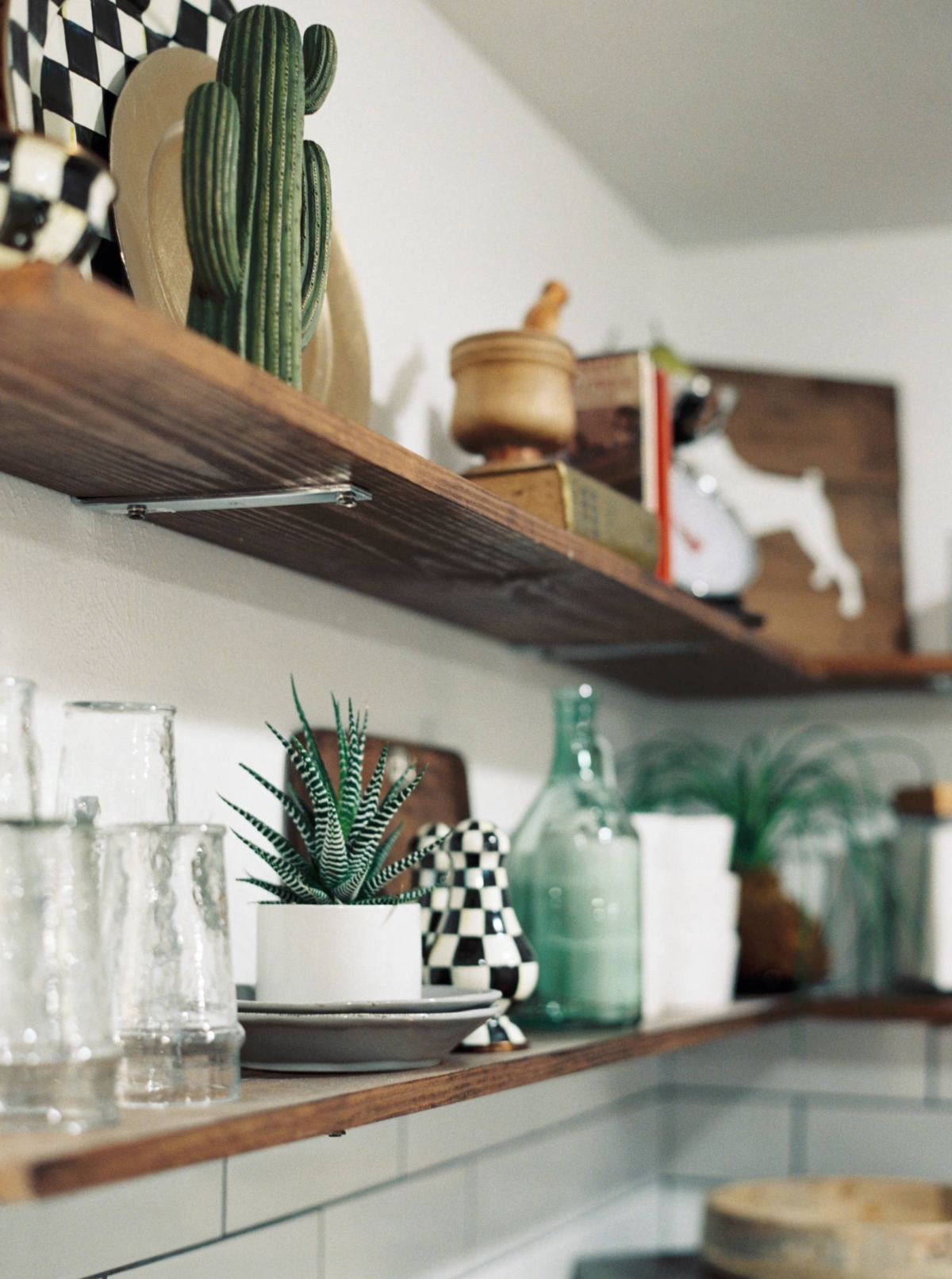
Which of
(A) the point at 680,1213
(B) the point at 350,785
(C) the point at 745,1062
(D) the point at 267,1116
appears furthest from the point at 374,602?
(A) the point at 680,1213

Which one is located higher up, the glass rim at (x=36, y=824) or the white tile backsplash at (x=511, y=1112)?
the glass rim at (x=36, y=824)

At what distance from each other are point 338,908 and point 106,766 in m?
0.18

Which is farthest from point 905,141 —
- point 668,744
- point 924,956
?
point 924,956

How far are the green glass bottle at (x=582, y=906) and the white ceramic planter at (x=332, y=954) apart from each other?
1.42 ft

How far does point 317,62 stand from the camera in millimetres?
1078

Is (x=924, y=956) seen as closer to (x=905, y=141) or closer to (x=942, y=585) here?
(x=942, y=585)

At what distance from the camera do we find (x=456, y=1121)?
171 centimetres

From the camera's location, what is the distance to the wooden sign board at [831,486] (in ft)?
7.79

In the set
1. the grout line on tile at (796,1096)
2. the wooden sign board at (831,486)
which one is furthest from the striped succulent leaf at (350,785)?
Answer: the grout line on tile at (796,1096)

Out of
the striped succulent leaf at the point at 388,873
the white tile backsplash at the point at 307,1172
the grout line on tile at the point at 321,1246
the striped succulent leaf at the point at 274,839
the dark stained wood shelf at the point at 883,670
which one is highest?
the dark stained wood shelf at the point at 883,670

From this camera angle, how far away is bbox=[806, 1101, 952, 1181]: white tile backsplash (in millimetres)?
2256

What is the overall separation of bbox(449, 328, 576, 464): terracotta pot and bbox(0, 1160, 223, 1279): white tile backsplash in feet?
2.31

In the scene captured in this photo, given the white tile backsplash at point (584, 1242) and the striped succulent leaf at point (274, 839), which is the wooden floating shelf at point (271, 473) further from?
the white tile backsplash at point (584, 1242)

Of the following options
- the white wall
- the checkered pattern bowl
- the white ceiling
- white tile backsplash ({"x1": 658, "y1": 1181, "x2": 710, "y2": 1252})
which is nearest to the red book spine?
the white wall
